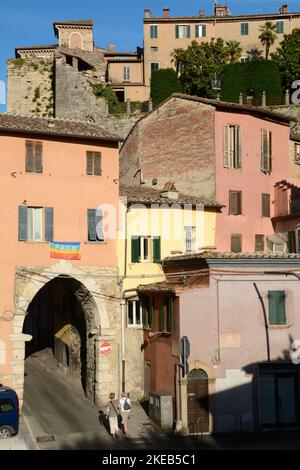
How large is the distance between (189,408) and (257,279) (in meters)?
6.32

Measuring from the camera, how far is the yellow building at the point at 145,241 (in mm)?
34531

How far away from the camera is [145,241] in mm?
35719

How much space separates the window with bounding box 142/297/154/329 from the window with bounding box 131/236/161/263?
2.22 metres

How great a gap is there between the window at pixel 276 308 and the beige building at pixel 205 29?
57618mm

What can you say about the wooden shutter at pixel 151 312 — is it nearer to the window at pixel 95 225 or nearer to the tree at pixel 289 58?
the window at pixel 95 225

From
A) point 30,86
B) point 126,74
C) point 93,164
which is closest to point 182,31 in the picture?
point 126,74

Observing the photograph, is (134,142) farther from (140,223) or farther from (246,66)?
(246,66)

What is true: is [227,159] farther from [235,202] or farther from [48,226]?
[48,226]

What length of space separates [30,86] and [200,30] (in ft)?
73.4

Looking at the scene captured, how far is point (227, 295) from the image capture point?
29969 mm

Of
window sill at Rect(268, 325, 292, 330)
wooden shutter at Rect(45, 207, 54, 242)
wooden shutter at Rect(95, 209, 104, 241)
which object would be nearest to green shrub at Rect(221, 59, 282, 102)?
wooden shutter at Rect(95, 209, 104, 241)

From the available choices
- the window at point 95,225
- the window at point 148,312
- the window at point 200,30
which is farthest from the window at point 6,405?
the window at point 200,30

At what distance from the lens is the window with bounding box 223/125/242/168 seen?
4156 cm

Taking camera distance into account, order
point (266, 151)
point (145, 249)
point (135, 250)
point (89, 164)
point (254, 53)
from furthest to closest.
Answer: point (254, 53)
point (266, 151)
point (145, 249)
point (135, 250)
point (89, 164)
